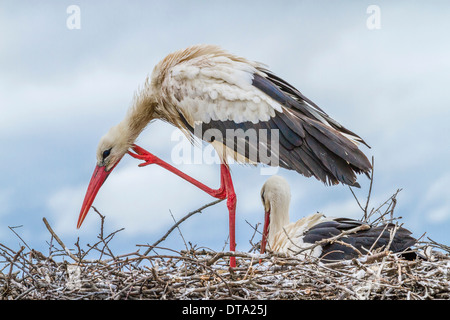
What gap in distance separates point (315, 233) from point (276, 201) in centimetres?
77

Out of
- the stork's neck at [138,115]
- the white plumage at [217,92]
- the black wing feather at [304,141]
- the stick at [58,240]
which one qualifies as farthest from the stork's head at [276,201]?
the stick at [58,240]

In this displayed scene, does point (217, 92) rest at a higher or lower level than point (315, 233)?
higher

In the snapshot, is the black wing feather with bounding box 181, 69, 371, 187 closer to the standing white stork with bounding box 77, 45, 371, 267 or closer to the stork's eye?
the standing white stork with bounding box 77, 45, 371, 267

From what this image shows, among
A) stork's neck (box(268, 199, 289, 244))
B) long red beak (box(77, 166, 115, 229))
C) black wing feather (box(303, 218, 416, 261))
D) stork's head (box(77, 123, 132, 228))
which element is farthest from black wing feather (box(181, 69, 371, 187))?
long red beak (box(77, 166, 115, 229))

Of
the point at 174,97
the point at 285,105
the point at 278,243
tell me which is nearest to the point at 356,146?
the point at 285,105

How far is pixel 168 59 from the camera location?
4.50 meters

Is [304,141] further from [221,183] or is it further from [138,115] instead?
[138,115]

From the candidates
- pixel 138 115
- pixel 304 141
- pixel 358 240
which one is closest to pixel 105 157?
pixel 138 115

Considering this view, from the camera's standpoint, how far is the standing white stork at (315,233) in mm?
3639

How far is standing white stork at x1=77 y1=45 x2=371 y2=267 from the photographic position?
395 centimetres

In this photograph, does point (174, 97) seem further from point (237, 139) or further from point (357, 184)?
point (357, 184)

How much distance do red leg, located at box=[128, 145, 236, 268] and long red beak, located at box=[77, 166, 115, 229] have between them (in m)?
0.28

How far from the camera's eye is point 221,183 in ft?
15.7
